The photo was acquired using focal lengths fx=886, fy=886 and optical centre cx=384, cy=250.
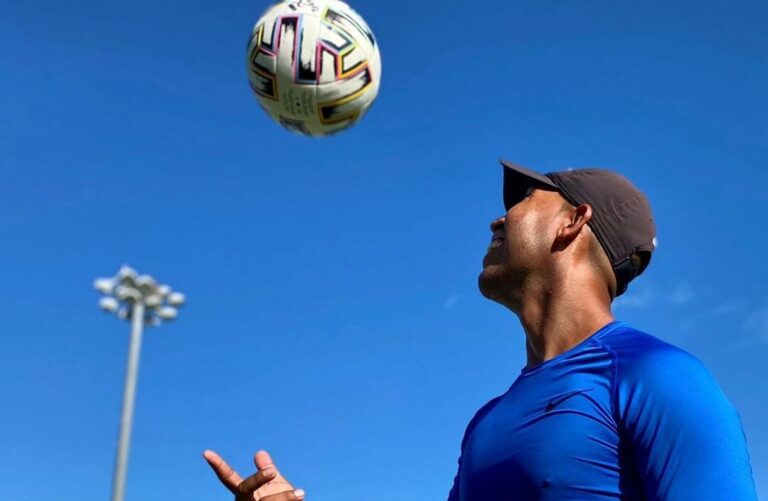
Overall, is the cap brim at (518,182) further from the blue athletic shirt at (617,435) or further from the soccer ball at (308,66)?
the soccer ball at (308,66)

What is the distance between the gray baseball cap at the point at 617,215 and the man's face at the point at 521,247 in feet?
0.32

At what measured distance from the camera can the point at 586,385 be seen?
314cm

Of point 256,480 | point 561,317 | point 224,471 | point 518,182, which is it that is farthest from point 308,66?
point 256,480

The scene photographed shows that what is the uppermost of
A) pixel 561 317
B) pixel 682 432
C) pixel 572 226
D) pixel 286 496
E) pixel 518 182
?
pixel 518 182

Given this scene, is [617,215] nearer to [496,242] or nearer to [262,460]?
[496,242]

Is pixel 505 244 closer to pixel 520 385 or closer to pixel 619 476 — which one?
pixel 520 385

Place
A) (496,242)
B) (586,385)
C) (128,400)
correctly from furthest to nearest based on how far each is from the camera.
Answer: (128,400)
(496,242)
(586,385)

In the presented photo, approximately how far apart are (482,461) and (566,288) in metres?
0.94

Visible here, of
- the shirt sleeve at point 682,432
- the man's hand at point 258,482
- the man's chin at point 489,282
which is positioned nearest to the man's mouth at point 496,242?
the man's chin at point 489,282

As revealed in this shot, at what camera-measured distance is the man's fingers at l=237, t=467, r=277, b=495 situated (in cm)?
319

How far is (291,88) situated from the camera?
6574 millimetres

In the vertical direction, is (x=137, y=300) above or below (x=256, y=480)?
above

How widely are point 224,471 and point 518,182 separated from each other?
1975 millimetres

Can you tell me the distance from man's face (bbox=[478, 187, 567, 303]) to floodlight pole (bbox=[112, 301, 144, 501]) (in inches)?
695
